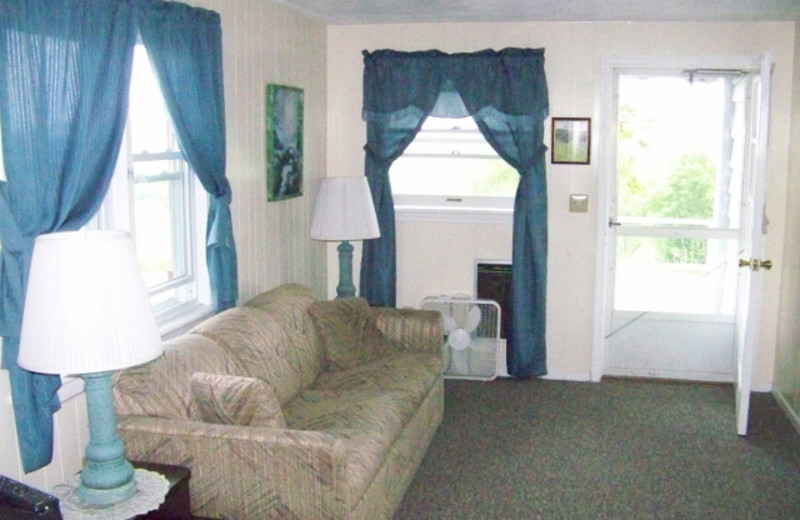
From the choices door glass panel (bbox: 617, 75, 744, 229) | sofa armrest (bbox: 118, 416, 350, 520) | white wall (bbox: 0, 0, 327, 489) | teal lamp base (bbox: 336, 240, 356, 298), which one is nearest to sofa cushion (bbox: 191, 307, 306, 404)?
white wall (bbox: 0, 0, 327, 489)

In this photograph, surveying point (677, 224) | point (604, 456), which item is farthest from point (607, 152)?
point (604, 456)

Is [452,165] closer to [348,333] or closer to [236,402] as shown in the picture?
[348,333]

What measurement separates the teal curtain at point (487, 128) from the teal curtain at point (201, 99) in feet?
5.65

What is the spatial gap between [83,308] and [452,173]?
12.2 ft

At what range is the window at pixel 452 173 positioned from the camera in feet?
18.0

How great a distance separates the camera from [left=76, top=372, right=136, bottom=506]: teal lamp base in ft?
7.48

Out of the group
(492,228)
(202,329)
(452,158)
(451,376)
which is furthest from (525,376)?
(202,329)

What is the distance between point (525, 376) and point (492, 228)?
3.23ft

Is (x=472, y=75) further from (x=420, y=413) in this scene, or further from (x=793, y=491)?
(x=793, y=491)

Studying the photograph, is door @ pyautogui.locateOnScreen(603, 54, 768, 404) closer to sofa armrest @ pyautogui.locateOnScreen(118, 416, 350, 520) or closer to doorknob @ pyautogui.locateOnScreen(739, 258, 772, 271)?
doorknob @ pyautogui.locateOnScreen(739, 258, 772, 271)

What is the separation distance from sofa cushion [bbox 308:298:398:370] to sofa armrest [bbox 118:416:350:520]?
141 cm

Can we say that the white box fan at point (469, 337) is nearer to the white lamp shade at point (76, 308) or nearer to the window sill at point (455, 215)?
the window sill at point (455, 215)

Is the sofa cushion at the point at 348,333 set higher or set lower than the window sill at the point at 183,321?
lower

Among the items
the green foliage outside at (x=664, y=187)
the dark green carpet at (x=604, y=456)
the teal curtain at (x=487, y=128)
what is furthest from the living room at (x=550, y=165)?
the dark green carpet at (x=604, y=456)
